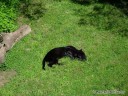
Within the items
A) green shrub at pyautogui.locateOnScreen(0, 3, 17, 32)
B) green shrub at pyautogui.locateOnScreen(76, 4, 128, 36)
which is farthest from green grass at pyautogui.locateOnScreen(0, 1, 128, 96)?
green shrub at pyautogui.locateOnScreen(0, 3, 17, 32)

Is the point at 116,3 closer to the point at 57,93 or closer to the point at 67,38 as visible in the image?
the point at 67,38

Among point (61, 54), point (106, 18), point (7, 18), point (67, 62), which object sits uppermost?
point (106, 18)

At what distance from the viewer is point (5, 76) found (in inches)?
413

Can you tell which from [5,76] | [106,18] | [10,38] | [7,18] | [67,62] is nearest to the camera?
[5,76]

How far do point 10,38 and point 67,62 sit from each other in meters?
2.55

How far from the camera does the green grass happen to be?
991 cm

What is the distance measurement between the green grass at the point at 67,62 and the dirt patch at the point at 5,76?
0.19 meters

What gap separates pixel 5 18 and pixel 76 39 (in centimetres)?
309

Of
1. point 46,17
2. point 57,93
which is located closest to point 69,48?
point 57,93

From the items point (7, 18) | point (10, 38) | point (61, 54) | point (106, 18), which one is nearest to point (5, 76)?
point (10, 38)

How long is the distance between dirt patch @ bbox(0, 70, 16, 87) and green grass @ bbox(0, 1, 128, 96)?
19cm

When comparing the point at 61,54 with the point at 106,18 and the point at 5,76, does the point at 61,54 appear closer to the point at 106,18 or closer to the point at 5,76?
the point at 5,76

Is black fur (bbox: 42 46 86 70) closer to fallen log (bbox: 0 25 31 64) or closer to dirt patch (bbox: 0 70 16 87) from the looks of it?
dirt patch (bbox: 0 70 16 87)

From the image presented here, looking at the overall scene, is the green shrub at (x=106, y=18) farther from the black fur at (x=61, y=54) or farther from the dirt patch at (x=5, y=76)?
the dirt patch at (x=5, y=76)
